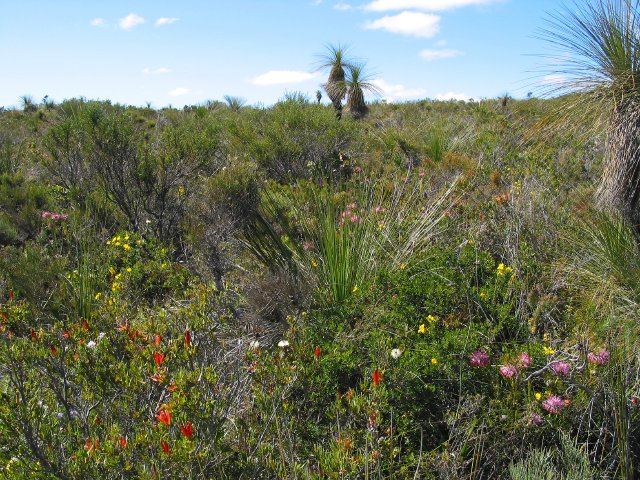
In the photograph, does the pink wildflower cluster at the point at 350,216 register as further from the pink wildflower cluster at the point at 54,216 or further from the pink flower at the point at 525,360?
the pink wildflower cluster at the point at 54,216

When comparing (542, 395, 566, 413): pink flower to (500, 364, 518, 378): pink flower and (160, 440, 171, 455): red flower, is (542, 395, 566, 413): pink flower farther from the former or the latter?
(160, 440, 171, 455): red flower

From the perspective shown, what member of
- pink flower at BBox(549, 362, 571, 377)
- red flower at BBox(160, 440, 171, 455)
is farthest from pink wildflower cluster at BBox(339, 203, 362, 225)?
red flower at BBox(160, 440, 171, 455)

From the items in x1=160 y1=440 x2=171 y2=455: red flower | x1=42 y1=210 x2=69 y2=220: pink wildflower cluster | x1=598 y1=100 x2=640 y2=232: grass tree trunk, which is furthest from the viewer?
x1=42 y1=210 x2=69 y2=220: pink wildflower cluster

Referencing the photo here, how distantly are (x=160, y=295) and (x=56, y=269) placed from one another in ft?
3.52

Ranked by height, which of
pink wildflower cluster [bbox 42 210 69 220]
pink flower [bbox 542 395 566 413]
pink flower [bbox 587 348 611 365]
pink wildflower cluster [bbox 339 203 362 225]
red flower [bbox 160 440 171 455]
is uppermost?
pink wildflower cluster [bbox 42 210 69 220]

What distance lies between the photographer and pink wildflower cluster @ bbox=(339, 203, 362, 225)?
14.6 feet

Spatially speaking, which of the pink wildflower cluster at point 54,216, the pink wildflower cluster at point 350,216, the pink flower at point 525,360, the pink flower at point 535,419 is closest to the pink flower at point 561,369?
the pink flower at point 525,360

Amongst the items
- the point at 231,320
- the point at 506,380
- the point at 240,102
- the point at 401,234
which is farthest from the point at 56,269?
the point at 240,102

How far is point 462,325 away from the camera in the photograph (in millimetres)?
3580

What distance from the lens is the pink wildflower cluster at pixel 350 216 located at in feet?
14.6

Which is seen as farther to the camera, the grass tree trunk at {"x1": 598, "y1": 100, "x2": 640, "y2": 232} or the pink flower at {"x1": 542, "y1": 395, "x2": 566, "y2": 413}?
the grass tree trunk at {"x1": 598, "y1": 100, "x2": 640, "y2": 232}

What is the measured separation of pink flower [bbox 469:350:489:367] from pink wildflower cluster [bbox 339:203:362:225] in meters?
1.69

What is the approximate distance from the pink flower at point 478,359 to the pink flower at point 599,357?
535 millimetres

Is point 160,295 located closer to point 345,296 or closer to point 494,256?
point 345,296
